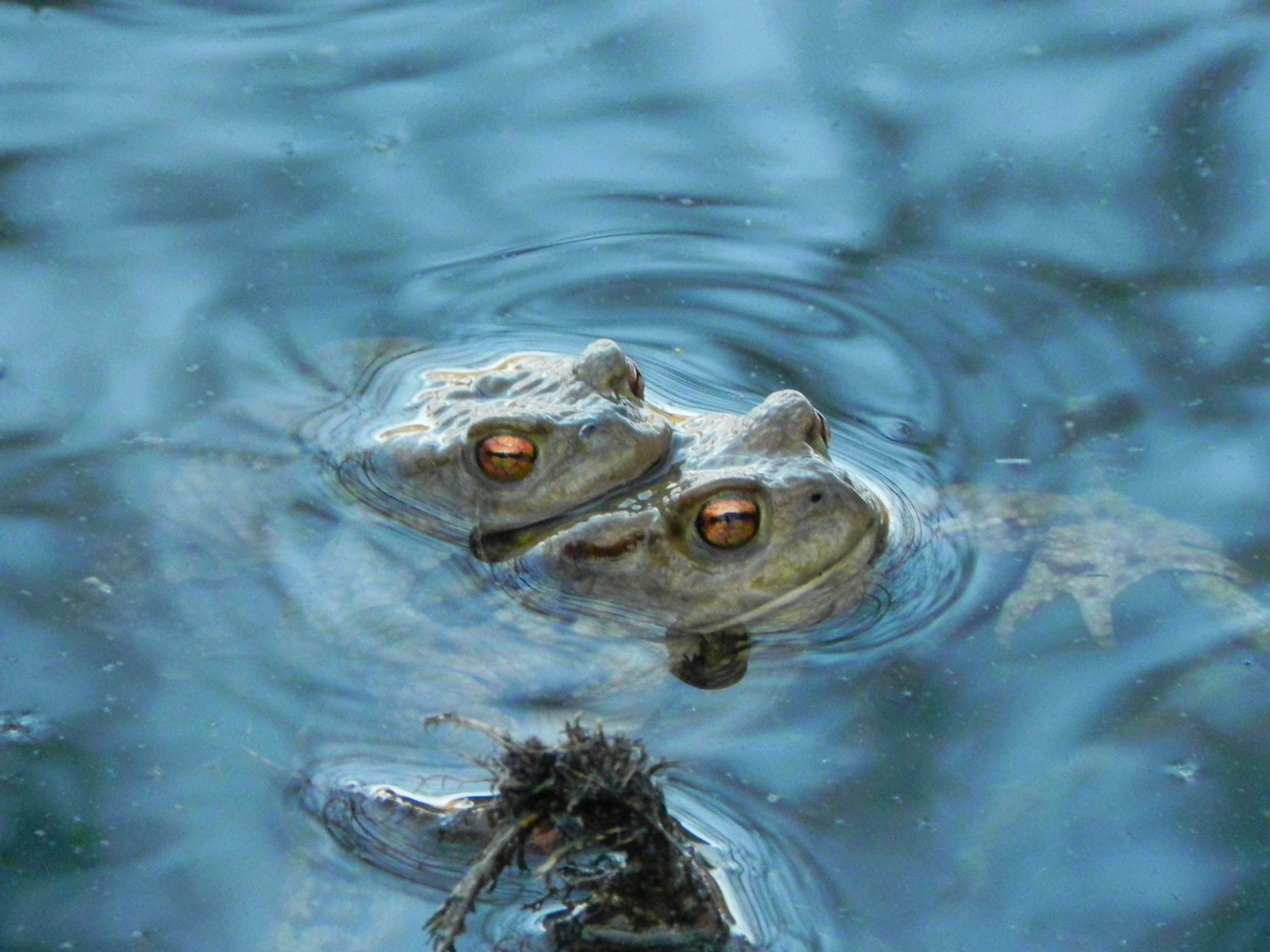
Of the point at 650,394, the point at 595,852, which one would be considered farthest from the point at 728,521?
the point at 595,852

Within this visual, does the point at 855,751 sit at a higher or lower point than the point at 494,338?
lower

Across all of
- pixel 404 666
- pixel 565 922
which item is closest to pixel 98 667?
pixel 404 666

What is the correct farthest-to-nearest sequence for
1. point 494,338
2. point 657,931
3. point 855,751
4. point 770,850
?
1. point 494,338
2. point 855,751
3. point 770,850
4. point 657,931

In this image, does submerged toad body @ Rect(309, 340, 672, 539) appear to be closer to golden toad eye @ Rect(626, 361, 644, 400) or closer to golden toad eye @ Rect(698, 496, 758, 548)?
golden toad eye @ Rect(626, 361, 644, 400)

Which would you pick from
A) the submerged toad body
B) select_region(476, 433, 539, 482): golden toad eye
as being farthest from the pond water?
select_region(476, 433, 539, 482): golden toad eye

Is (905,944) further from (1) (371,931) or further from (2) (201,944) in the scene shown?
(2) (201,944)

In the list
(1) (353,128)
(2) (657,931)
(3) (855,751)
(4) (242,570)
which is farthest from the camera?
(1) (353,128)

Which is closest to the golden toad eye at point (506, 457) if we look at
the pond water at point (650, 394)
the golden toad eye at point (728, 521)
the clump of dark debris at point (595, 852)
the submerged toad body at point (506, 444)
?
the submerged toad body at point (506, 444)
